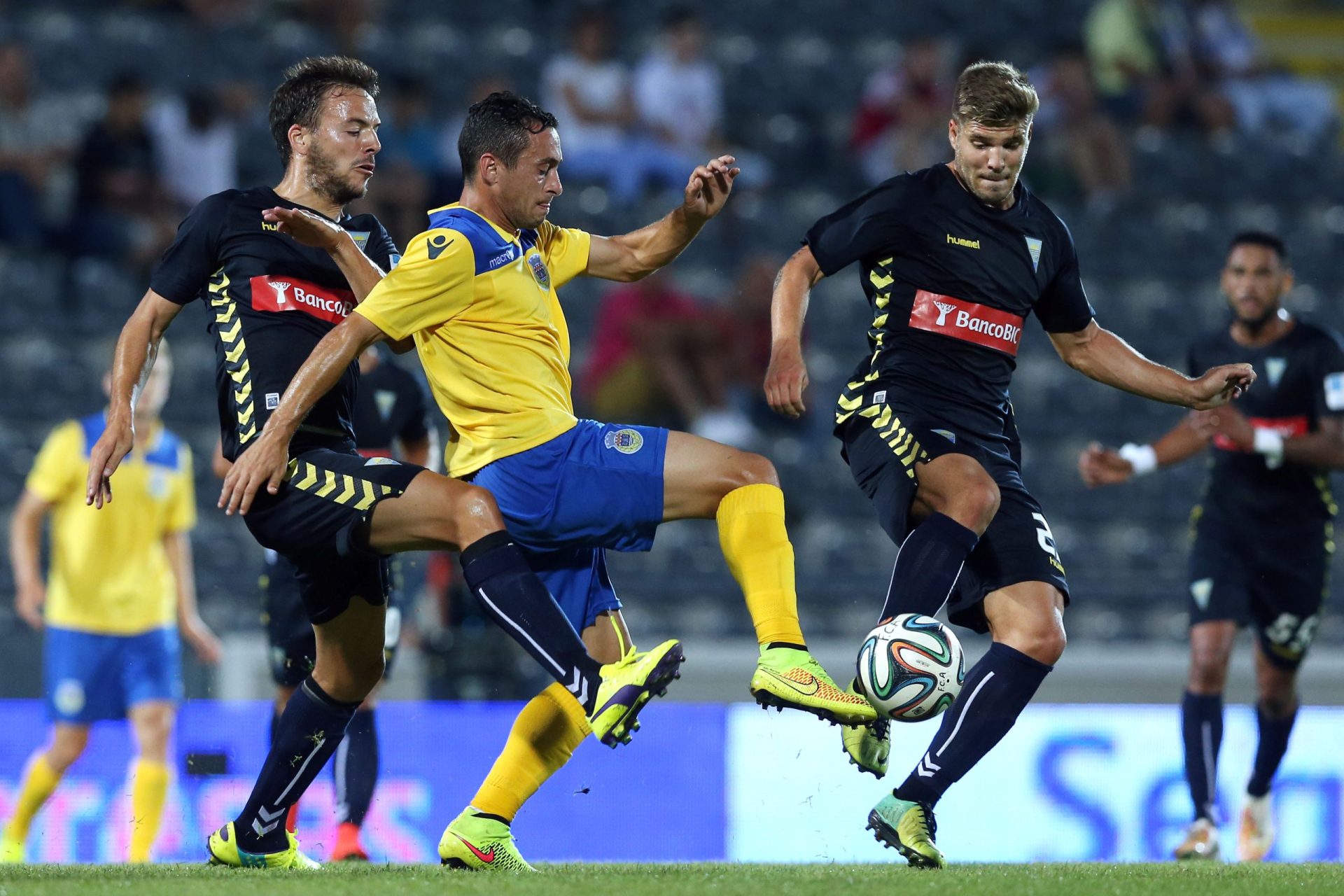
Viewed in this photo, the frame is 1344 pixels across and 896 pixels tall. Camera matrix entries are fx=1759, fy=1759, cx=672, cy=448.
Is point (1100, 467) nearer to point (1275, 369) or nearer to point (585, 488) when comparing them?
point (1275, 369)

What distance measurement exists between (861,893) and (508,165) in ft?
7.08

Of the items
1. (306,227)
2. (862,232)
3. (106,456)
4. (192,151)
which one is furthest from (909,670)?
(192,151)

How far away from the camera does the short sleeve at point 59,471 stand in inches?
305

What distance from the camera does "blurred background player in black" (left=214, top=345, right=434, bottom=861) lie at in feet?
21.4

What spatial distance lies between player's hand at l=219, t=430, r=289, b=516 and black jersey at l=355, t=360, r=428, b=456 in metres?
2.10

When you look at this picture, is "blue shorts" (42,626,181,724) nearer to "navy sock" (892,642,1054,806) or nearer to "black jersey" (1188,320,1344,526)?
"navy sock" (892,642,1054,806)

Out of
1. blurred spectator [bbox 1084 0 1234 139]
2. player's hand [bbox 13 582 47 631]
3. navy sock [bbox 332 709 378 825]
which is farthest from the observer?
blurred spectator [bbox 1084 0 1234 139]

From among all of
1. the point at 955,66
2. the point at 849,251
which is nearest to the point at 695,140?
the point at 955,66

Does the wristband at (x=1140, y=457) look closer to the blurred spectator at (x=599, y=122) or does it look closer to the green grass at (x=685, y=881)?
the green grass at (x=685, y=881)

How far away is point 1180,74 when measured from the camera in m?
13.5

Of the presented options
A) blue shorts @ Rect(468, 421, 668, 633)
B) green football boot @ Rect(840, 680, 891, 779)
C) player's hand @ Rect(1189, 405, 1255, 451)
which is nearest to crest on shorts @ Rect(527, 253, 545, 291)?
blue shorts @ Rect(468, 421, 668, 633)

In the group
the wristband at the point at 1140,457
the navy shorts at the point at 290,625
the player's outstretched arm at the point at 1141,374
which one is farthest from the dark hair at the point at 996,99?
the navy shorts at the point at 290,625

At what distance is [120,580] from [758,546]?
160 inches

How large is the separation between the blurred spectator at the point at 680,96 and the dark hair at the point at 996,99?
23.6 ft
